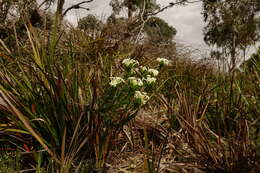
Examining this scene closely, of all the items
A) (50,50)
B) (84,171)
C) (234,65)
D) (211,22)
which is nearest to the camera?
(84,171)

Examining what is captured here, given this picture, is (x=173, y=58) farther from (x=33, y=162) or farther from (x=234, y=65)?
(x=33, y=162)

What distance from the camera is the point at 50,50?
1587 mm

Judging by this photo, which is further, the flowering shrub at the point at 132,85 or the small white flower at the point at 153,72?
the small white flower at the point at 153,72

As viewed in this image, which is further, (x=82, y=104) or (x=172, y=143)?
(x=172, y=143)

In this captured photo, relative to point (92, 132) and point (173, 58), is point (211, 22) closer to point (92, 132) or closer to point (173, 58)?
point (173, 58)

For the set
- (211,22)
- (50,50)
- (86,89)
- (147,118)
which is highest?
(211,22)

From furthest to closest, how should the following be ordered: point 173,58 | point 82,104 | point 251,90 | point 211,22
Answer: point 211,22 < point 173,58 < point 251,90 < point 82,104

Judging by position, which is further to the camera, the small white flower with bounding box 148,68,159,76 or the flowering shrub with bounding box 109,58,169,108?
the small white flower with bounding box 148,68,159,76

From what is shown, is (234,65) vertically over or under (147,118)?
over

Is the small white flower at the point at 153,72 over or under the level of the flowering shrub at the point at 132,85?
over

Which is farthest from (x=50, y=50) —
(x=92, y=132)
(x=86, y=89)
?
(x=92, y=132)

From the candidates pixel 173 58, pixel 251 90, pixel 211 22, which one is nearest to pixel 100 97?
pixel 251 90

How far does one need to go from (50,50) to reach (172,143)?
2.92 feet

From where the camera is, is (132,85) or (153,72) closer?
(132,85)
